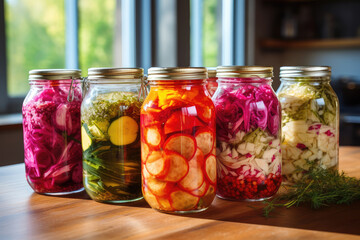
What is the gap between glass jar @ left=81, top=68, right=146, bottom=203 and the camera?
0.82 m

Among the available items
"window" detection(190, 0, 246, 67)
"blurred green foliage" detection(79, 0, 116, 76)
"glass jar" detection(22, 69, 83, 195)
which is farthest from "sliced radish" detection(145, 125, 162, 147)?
"window" detection(190, 0, 246, 67)

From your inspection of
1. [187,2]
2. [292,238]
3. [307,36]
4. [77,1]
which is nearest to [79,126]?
[292,238]

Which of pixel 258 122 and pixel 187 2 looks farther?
pixel 187 2

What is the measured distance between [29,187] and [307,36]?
3.44m

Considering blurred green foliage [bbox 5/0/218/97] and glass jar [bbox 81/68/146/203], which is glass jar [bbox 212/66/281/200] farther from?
blurred green foliage [bbox 5/0/218/97]

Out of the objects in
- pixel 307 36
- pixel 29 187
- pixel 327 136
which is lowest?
pixel 29 187

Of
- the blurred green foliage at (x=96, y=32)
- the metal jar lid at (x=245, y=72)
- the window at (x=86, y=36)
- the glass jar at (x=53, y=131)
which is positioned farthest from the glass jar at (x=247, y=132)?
the blurred green foliage at (x=96, y=32)

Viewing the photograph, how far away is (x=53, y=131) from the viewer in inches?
35.0

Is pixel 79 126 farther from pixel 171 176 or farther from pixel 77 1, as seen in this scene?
pixel 77 1

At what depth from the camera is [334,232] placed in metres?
0.68

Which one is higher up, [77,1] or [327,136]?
[77,1]

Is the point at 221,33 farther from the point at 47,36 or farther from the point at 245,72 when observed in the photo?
the point at 245,72

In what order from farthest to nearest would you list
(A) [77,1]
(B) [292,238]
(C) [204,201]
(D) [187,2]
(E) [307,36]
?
(E) [307,36] < (D) [187,2] < (A) [77,1] < (C) [204,201] < (B) [292,238]

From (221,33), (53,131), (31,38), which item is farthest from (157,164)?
(221,33)
